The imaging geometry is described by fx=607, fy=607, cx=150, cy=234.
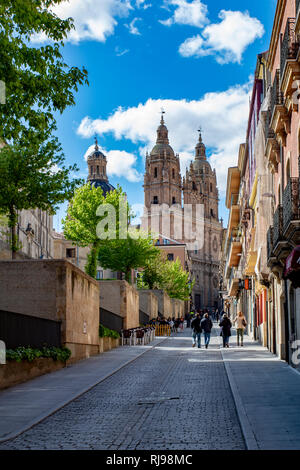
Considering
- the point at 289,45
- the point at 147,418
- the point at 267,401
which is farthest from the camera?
the point at 289,45

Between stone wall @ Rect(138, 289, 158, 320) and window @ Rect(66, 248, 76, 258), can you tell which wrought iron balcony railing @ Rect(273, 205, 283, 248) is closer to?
stone wall @ Rect(138, 289, 158, 320)

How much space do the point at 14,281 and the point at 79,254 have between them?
51895mm

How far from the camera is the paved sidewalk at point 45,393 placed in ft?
31.8

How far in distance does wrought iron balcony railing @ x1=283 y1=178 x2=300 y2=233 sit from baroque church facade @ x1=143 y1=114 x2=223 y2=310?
11035cm

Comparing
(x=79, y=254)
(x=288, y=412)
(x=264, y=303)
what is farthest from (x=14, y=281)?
(x=79, y=254)

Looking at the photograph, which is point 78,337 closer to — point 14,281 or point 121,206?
point 14,281

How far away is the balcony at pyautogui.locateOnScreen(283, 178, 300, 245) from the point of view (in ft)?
44.8

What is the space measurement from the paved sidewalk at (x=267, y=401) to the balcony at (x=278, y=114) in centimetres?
680

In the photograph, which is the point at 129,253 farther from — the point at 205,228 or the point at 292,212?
the point at 205,228

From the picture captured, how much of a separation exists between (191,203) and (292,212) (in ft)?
438

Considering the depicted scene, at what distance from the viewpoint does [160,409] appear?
35.9ft

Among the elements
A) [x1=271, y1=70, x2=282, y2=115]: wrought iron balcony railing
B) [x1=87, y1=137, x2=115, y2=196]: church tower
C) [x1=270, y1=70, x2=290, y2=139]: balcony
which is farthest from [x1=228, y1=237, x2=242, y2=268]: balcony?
[x1=87, y1=137, x2=115, y2=196]: church tower

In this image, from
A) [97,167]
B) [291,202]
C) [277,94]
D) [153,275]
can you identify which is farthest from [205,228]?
[291,202]

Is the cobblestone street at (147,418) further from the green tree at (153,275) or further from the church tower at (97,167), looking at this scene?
the church tower at (97,167)
